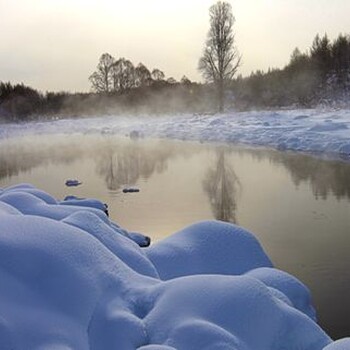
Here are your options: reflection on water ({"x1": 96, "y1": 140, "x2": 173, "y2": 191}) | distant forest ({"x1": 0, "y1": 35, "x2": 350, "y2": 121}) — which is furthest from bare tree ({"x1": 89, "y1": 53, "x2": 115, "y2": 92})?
reflection on water ({"x1": 96, "y1": 140, "x2": 173, "y2": 191})

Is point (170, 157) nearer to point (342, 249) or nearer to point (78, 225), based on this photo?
point (342, 249)

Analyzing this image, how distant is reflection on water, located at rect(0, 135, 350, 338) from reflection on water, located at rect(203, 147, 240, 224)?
0.5 inches

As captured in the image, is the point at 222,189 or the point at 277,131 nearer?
the point at 222,189

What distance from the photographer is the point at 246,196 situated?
8.23m

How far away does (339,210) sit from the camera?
692 cm

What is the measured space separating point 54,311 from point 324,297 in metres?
2.18

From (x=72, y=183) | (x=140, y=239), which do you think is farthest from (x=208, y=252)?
(x=72, y=183)

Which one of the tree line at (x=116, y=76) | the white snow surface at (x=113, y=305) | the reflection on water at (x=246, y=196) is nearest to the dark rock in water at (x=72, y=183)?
the reflection on water at (x=246, y=196)

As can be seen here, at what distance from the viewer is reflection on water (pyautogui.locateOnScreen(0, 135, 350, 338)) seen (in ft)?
16.0

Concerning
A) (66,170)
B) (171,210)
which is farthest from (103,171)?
(171,210)

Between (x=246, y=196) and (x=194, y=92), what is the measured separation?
35471 millimetres

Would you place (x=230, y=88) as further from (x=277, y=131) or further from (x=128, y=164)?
(x=128, y=164)

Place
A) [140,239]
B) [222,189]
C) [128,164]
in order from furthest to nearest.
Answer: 1. [128,164]
2. [222,189]
3. [140,239]

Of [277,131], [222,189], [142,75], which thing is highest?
[142,75]
